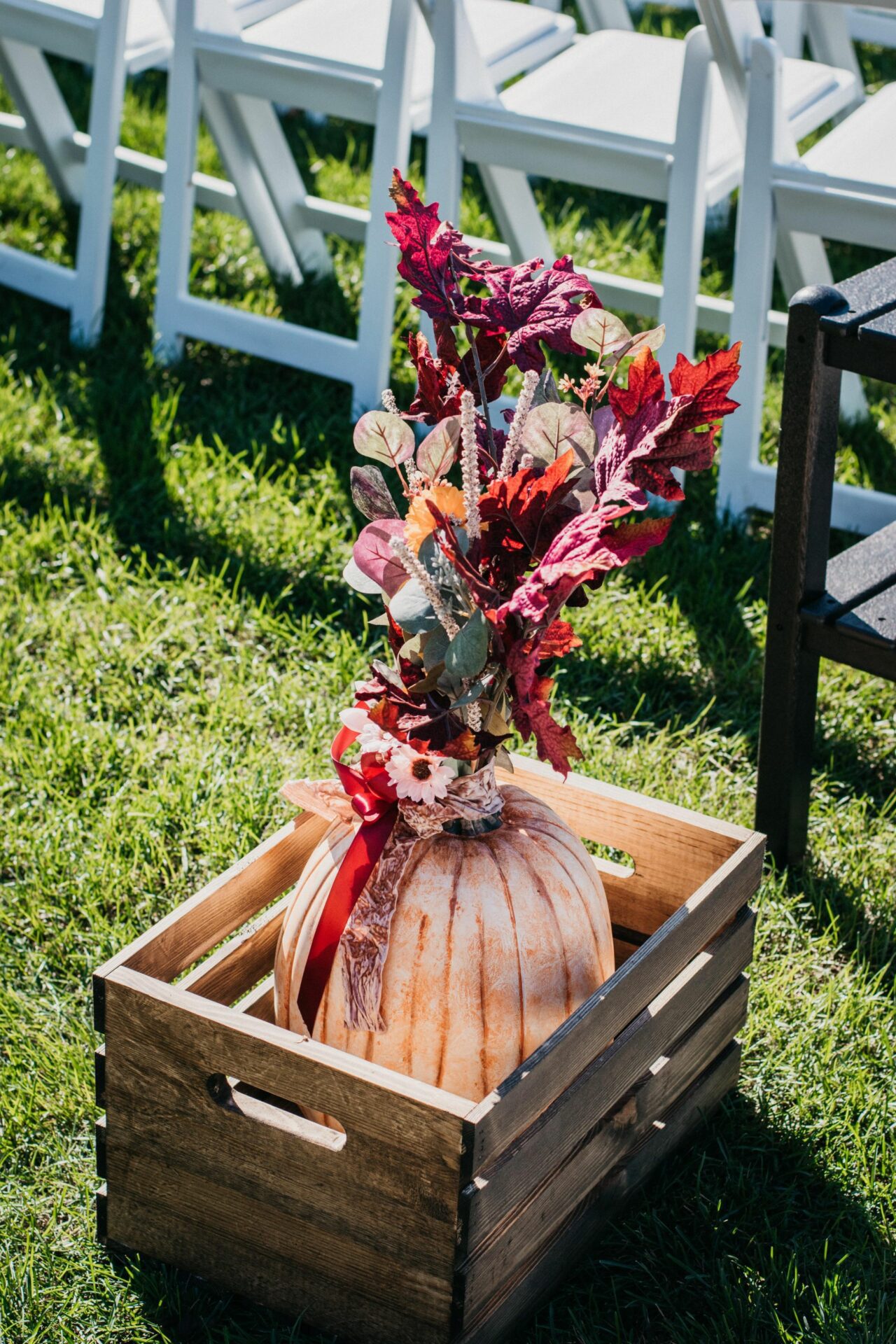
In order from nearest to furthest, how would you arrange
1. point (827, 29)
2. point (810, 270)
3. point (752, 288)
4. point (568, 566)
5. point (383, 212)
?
1. point (568, 566)
2. point (752, 288)
3. point (383, 212)
4. point (810, 270)
5. point (827, 29)

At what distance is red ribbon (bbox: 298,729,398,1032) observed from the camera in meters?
1.42

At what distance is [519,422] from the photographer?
4.59 ft

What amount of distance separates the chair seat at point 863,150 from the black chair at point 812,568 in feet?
2.48

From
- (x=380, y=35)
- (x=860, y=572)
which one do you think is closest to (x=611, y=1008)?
(x=860, y=572)

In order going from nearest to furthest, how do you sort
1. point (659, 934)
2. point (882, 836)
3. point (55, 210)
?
point (659, 934), point (882, 836), point (55, 210)

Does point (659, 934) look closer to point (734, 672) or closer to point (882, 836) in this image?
point (882, 836)

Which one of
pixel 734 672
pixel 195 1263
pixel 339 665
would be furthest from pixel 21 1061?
pixel 734 672

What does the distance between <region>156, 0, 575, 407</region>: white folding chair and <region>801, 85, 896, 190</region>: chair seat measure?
76 cm

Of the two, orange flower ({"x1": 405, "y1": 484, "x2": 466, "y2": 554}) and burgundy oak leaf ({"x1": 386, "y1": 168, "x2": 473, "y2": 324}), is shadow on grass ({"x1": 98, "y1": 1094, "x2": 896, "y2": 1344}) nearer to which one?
orange flower ({"x1": 405, "y1": 484, "x2": 466, "y2": 554})

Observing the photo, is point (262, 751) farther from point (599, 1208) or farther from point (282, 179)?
point (282, 179)

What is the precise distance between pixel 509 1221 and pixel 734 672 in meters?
1.38

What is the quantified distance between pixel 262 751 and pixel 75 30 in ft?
6.35

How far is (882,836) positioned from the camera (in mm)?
2248

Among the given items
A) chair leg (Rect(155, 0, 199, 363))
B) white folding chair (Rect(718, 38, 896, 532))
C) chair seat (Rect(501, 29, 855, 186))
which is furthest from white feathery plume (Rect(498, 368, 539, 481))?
chair leg (Rect(155, 0, 199, 363))
